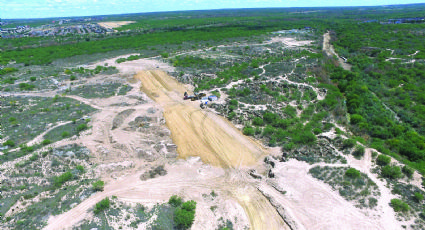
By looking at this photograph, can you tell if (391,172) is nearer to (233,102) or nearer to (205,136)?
(205,136)

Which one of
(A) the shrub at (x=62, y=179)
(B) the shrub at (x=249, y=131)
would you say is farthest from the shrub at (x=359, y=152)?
Result: (A) the shrub at (x=62, y=179)

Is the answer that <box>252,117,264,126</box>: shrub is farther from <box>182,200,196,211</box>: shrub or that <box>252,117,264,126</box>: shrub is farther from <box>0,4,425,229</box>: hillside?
<box>182,200,196,211</box>: shrub

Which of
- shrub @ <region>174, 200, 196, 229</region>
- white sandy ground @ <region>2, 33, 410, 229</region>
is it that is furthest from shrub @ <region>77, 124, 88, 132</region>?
shrub @ <region>174, 200, 196, 229</region>

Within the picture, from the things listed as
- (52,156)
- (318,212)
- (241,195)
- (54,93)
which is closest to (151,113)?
(52,156)

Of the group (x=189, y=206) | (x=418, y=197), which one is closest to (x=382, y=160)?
(x=418, y=197)

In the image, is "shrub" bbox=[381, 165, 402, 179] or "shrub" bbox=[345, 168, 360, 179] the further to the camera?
"shrub" bbox=[345, 168, 360, 179]
